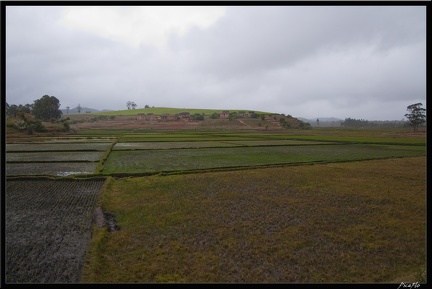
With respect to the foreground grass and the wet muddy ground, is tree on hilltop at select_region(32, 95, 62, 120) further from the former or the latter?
the foreground grass

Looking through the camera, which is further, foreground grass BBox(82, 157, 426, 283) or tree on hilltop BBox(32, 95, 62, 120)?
tree on hilltop BBox(32, 95, 62, 120)

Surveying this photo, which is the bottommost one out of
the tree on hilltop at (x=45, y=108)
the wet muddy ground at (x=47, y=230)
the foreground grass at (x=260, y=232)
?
the wet muddy ground at (x=47, y=230)

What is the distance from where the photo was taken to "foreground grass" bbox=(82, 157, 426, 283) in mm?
6838

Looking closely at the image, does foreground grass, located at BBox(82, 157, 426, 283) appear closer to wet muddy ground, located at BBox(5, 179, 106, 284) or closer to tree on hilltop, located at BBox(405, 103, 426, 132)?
wet muddy ground, located at BBox(5, 179, 106, 284)

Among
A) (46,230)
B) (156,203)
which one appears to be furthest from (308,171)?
(46,230)

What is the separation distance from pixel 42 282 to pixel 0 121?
13.7 ft

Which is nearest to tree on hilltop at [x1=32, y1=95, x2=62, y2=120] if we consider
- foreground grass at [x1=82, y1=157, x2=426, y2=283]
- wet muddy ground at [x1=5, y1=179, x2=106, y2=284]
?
wet muddy ground at [x1=5, y1=179, x2=106, y2=284]

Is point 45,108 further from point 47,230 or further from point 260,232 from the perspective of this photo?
point 260,232

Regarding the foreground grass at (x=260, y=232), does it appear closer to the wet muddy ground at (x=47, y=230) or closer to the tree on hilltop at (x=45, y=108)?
the wet muddy ground at (x=47, y=230)

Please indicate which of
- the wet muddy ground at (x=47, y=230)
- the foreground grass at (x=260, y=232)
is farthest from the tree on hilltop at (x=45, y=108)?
the foreground grass at (x=260, y=232)

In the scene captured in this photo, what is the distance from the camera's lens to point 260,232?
912 cm

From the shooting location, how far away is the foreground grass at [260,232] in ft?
22.4

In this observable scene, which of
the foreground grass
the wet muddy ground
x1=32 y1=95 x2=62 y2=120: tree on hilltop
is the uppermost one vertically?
x1=32 y1=95 x2=62 y2=120: tree on hilltop

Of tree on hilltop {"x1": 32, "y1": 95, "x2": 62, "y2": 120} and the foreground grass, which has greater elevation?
tree on hilltop {"x1": 32, "y1": 95, "x2": 62, "y2": 120}
